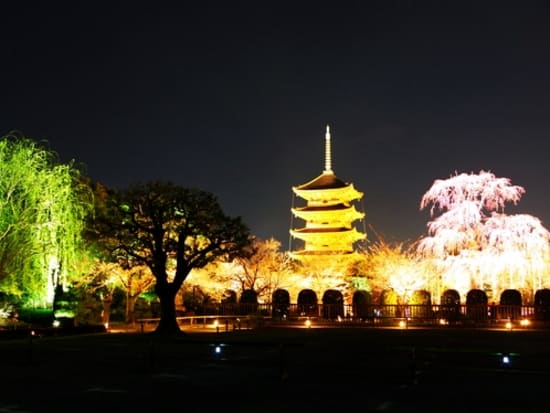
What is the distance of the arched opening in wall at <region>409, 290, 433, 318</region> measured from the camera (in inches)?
1726

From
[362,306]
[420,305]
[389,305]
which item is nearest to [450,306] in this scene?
[420,305]

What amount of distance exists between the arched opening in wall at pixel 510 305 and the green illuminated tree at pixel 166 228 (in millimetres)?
18949

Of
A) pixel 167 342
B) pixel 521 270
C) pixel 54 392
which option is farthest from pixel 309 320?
pixel 54 392

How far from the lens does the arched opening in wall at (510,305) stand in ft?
138

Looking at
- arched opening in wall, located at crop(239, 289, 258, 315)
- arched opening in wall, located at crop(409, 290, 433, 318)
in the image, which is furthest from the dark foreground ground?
arched opening in wall, located at crop(239, 289, 258, 315)

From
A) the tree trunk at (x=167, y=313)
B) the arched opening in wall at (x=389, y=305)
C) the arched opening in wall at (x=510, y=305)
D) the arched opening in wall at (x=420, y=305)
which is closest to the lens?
the tree trunk at (x=167, y=313)

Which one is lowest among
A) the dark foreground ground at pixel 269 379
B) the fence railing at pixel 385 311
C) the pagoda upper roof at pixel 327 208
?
the dark foreground ground at pixel 269 379

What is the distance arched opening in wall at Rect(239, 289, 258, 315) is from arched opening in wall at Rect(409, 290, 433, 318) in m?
10.8

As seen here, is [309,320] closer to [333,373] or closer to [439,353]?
[439,353]

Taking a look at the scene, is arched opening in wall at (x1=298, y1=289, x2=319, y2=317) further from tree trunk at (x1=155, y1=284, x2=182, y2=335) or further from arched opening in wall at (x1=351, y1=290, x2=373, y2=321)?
tree trunk at (x1=155, y1=284, x2=182, y2=335)

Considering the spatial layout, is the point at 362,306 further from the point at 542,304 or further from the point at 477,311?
the point at 542,304

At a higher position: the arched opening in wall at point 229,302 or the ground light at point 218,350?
the arched opening in wall at point 229,302

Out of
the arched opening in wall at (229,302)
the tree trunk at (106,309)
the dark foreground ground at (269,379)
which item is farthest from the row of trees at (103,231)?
the arched opening in wall at (229,302)

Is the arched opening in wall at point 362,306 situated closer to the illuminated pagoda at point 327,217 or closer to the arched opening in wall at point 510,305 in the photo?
the arched opening in wall at point 510,305
